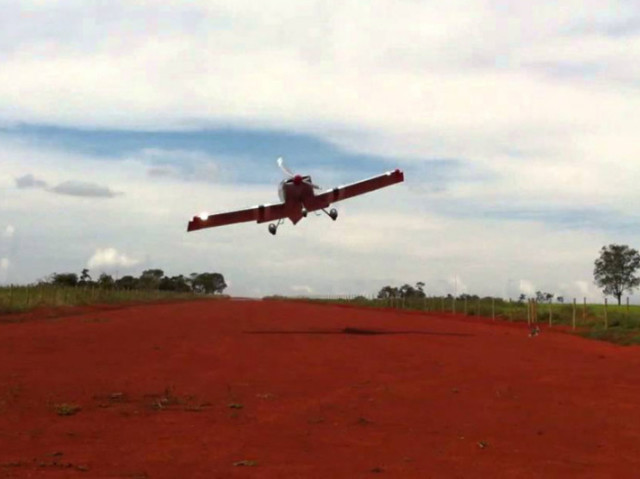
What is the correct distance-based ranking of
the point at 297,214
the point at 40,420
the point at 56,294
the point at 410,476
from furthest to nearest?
the point at 56,294 < the point at 297,214 < the point at 40,420 < the point at 410,476

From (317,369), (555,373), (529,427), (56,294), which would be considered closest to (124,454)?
(529,427)

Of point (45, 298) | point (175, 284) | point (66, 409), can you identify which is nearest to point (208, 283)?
point (175, 284)

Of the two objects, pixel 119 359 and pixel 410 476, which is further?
pixel 119 359

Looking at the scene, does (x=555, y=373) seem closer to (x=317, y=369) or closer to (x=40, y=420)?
(x=317, y=369)

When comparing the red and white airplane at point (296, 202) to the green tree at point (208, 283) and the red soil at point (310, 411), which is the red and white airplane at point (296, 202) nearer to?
the red soil at point (310, 411)

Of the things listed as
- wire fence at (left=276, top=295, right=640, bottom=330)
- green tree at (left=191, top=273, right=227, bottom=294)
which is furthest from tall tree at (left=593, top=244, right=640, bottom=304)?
green tree at (left=191, top=273, right=227, bottom=294)

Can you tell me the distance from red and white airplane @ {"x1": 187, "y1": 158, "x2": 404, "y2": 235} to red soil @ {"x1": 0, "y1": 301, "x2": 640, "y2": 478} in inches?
456

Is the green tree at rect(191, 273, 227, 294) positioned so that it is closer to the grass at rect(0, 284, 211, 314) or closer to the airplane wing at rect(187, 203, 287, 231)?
the grass at rect(0, 284, 211, 314)

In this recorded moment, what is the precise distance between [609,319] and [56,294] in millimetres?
34668

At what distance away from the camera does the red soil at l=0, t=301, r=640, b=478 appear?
796 centimetres

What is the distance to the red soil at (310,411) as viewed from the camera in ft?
26.1

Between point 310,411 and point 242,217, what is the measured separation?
78.8 ft

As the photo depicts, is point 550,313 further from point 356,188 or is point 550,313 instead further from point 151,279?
point 151,279

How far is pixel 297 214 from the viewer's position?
32.8 m
